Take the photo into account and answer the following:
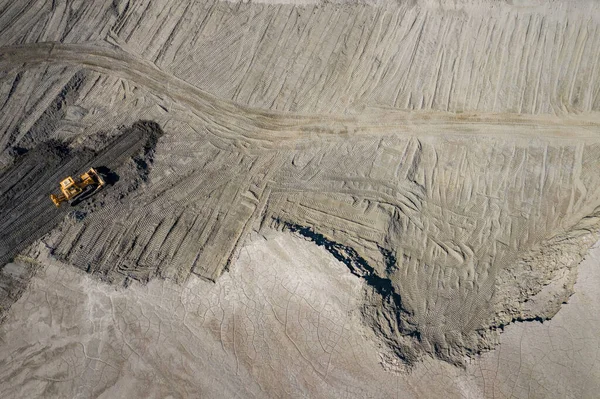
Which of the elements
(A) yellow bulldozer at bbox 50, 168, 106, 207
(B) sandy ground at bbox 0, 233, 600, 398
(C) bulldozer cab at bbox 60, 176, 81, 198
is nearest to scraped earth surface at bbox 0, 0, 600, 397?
(B) sandy ground at bbox 0, 233, 600, 398

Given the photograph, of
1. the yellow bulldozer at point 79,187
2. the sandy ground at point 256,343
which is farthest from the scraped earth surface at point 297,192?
the yellow bulldozer at point 79,187

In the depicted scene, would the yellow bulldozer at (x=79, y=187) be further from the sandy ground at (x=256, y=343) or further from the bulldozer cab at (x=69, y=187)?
the sandy ground at (x=256, y=343)

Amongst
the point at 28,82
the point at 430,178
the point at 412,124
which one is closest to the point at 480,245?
the point at 430,178

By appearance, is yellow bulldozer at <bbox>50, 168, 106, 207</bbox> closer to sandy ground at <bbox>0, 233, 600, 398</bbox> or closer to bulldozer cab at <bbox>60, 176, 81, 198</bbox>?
bulldozer cab at <bbox>60, 176, 81, 198</bbox>

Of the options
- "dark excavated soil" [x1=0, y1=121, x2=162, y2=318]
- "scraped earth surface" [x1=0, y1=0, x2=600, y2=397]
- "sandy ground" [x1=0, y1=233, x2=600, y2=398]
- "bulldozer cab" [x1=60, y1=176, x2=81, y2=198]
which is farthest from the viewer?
"dark excavated soil" [x1=0, y1=121, x2=162, y2=318]

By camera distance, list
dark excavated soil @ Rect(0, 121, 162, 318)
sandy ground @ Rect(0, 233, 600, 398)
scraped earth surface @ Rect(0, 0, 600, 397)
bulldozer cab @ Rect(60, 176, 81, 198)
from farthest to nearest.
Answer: dark excavated soil @ Rect(0, 121, 162, 318)
bulldozer cab @ Rect(60, 176, 81, 198)
scraped earth surface @ Rect(0, 0, 600, 397)
sandy ground @ Rect(0, 233, 600, 398)

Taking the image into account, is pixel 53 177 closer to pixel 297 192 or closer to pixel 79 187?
pixel 79 187
